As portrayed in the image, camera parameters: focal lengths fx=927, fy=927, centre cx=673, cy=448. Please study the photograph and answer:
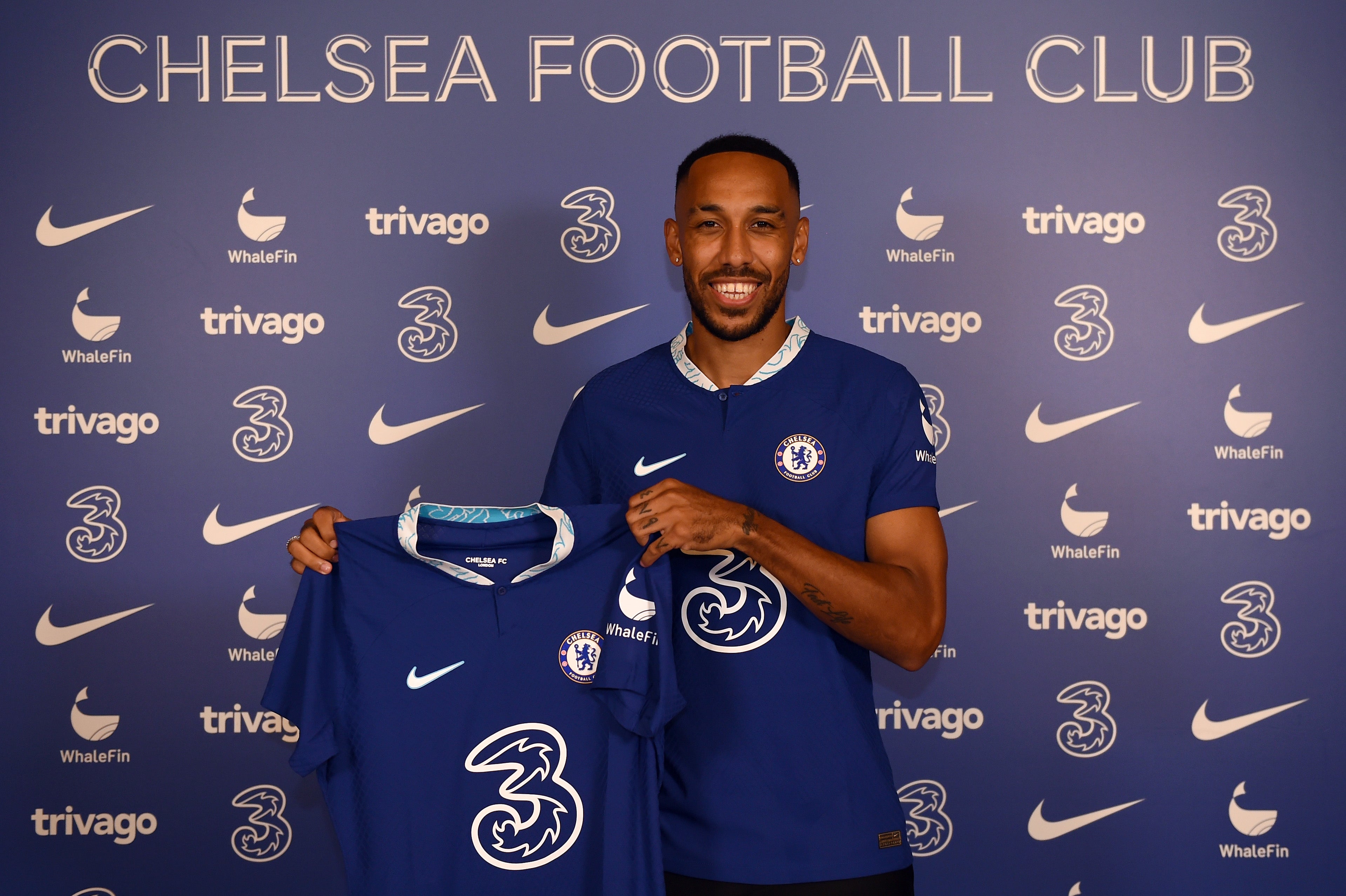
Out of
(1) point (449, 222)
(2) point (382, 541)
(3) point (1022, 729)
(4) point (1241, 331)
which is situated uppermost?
(1) point (449, 222)

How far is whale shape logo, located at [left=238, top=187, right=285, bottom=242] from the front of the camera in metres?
2.92

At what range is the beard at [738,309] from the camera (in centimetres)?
191

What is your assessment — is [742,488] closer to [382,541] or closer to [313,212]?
[382,541]

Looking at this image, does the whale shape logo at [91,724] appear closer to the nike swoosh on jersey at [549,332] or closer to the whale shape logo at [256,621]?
the whale shape logo at [256,621]

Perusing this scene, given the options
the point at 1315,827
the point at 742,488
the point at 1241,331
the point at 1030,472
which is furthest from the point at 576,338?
the point at 1315,827

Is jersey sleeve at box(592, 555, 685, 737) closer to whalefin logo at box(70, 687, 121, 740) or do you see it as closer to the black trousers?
the black trousers

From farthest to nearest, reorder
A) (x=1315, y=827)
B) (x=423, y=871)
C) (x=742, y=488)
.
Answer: (x=1315, y=827), (x=742, y=488), (x=423, y=871)

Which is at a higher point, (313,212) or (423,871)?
(313,212)

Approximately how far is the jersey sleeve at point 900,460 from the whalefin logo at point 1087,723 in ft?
4.38

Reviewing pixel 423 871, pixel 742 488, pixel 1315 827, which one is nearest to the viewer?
pixel 423 871

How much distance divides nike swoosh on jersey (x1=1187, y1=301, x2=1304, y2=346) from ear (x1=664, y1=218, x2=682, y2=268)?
1789 millimetres

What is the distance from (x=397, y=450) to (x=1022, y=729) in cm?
213

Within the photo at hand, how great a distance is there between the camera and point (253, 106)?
292 centimetres

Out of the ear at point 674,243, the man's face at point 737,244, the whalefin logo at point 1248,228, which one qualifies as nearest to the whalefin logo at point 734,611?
the man's face at point 737,244
